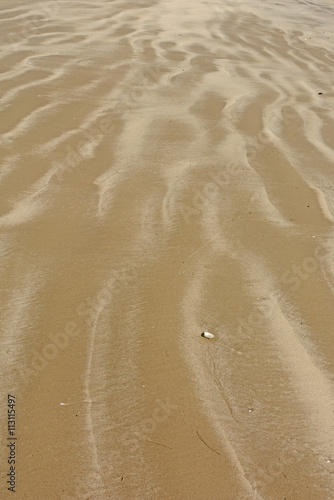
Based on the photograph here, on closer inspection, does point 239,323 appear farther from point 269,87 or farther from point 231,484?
point 269,87

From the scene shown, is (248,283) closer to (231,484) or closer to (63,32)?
(231,484)

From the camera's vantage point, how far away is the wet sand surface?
1521 mm

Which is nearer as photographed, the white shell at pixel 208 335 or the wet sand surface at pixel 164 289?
the wet sand surface at pixel 164 289

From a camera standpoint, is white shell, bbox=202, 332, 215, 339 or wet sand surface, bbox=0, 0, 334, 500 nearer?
wet sand surface, bbox=0, 0, 334, 500

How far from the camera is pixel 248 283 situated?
2.27m

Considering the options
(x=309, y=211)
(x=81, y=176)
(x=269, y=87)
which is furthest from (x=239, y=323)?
(x=269, y=87)

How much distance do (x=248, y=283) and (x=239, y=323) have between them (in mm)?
269

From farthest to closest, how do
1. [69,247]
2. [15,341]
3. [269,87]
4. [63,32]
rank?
[63,32] → [269,87] → [69,247] → [15,341]

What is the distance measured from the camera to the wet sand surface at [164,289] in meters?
1.52

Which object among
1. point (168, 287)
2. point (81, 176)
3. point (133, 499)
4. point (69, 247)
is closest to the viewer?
point (133, 499)

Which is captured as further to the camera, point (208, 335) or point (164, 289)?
point (164, 289)

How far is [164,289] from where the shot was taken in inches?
85.8

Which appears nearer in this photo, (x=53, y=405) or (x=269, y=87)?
(x=53, y=405)

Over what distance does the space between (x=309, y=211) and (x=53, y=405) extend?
1.73 meters
